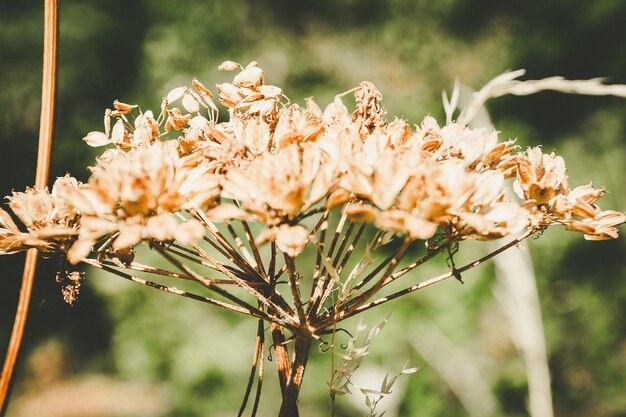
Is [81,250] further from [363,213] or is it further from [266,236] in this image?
[363,213]

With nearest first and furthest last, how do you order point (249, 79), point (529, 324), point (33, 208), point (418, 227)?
point (418, 227)
point (33, 208)
point (249, 79)
point (529, 324)

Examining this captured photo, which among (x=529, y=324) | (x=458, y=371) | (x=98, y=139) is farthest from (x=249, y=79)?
(x=458, y=371)

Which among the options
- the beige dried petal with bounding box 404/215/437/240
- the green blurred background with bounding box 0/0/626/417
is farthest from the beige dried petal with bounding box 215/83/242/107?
the green blurred background with bounding box 0/0/626/417

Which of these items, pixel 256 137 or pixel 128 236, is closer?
pixel 128 236

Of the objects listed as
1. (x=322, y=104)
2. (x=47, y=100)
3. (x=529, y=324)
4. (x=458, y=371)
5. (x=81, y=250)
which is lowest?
(x=81, y=250)

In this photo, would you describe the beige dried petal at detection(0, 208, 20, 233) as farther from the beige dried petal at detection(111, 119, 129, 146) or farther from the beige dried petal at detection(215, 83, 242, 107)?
the beige dried petal at detection(215, 83, 242, 107)

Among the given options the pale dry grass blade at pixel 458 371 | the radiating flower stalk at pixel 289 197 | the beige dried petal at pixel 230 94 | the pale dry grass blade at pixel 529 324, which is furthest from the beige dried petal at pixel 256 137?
the pale dry grass blade at pixel 458 371

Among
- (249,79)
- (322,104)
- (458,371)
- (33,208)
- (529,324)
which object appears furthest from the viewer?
(322,104)
